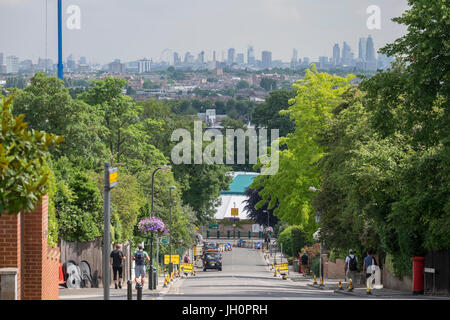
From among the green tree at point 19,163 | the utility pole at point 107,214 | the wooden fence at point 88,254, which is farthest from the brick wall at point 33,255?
the wooden fence at point 88,254

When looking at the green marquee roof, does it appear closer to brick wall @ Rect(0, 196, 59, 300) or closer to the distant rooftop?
the distant rooftop

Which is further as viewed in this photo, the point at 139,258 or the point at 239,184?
the point at 239,184

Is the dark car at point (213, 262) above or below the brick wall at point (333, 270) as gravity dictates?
below

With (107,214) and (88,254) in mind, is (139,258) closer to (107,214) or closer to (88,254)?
(88,254)

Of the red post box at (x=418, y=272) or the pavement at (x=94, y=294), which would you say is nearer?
the pavement at (x=94, y=294)

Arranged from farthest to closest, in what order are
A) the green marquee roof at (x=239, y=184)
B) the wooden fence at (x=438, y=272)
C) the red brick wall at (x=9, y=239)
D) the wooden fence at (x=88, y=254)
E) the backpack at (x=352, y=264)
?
1. the green marquee roof at (x=239, y=184)
2. the backpack at (x=352, y=264)
3. the wooden fence at (x=88, y=254)
4. the wooden fence at (x=438, y=272)
5. the red brick wall at (x=9, y=239)

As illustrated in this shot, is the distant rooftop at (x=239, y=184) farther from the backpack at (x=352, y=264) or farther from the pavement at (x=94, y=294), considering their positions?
the pavement at (x=94, y=294)

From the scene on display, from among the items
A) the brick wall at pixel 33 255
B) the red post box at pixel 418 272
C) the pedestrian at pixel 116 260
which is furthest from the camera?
the red post box at pixel 418 272

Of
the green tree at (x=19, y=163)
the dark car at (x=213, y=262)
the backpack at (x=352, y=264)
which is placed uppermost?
the green tree at (x=19, y=163)

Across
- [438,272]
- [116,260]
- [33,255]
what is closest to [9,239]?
[33,255]

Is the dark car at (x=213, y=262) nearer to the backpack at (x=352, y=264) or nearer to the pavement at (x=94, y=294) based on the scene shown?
the backpack at (x=352, y=264)
